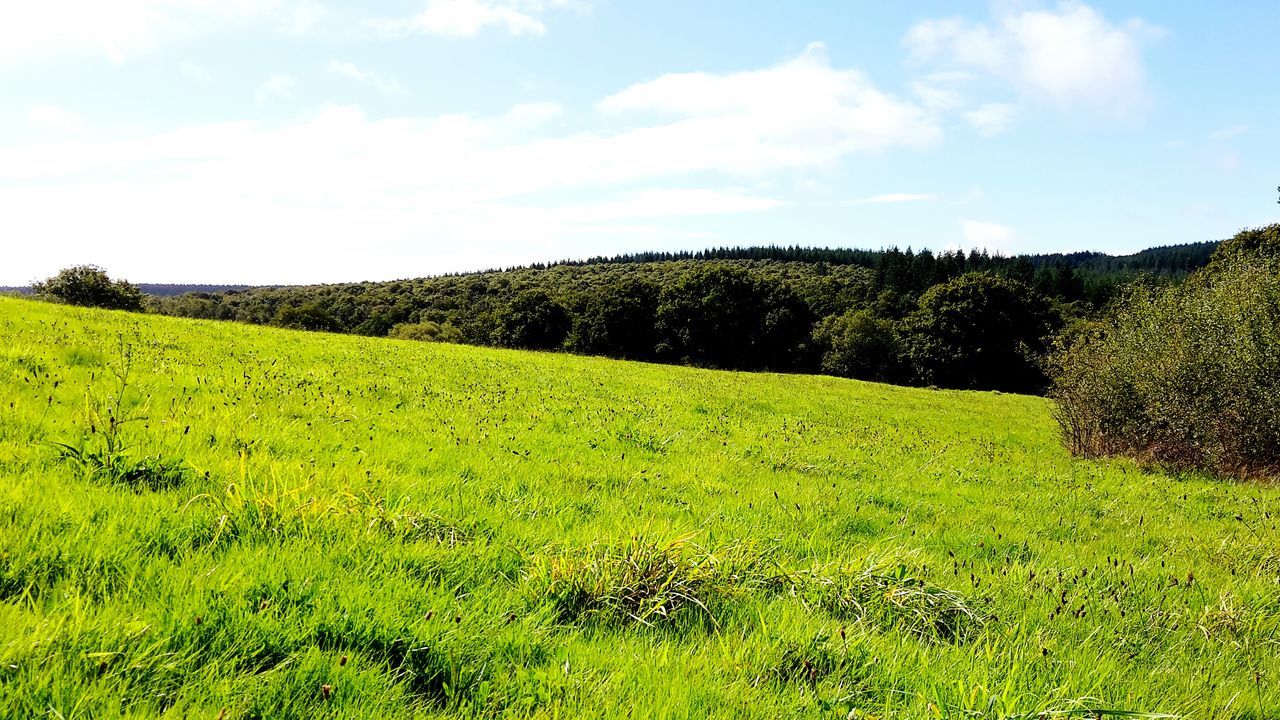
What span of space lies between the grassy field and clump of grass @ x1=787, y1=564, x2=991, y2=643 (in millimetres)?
31

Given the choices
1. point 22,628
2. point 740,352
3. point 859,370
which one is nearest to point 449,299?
point 740,352

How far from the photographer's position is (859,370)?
8094cm

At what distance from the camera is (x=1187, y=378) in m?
18.4

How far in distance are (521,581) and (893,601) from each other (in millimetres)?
2880

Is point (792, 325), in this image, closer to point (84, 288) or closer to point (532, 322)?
point (532, 322)

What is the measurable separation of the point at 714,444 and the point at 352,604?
976 centimetres

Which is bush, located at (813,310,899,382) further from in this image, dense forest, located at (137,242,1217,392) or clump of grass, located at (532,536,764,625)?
clump of grass, located at (532,536,764,625)

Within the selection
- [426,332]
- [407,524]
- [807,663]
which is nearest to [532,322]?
[426,332]

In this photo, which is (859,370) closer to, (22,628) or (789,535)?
(789,535)

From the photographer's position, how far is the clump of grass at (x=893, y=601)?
446 cm

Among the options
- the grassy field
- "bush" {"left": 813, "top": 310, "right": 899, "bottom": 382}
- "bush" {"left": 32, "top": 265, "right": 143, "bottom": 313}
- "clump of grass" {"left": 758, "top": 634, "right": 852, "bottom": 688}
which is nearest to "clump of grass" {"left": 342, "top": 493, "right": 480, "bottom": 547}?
the grassy field

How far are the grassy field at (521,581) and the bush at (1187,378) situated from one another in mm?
10896

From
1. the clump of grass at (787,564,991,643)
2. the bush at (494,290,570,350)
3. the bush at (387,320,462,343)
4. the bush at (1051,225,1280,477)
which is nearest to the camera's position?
the clump of grass at (787,564,991,643)

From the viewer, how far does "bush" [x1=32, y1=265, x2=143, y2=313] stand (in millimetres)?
47438
